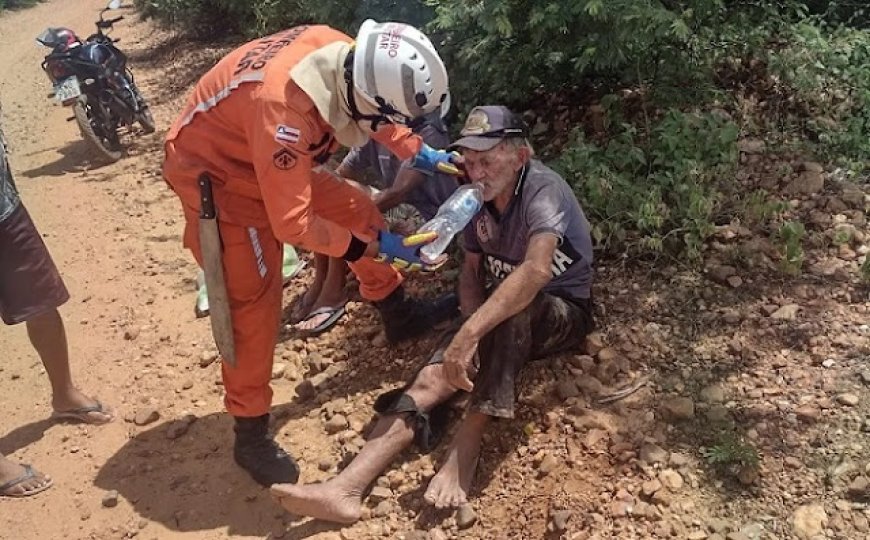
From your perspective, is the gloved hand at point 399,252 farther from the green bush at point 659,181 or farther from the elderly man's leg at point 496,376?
the green bush at point 659,181

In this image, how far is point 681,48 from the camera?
423cm

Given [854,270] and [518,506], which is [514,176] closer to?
[518,506]

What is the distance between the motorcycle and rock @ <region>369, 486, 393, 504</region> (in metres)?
4.84

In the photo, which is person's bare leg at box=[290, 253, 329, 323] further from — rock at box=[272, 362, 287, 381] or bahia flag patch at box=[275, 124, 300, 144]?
bahia flag patch at box=[275, 124, 300, 144]

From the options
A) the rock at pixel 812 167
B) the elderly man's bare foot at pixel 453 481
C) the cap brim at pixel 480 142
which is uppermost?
the cap brim at pixel 480 142

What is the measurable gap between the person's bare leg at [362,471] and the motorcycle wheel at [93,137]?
470 cm

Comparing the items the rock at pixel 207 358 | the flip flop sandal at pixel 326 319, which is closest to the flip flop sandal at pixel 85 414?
the rock at pixel 207 358

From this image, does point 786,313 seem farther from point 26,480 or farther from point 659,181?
point 26,480

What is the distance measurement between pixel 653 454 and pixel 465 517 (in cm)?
67

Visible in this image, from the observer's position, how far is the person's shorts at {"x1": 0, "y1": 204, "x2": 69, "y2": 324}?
3.37 meters

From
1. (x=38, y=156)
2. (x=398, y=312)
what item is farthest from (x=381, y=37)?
(x=38, y=156)

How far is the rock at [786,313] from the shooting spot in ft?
10.7

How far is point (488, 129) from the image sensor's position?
2.95 meters

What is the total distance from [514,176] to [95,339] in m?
2.54
